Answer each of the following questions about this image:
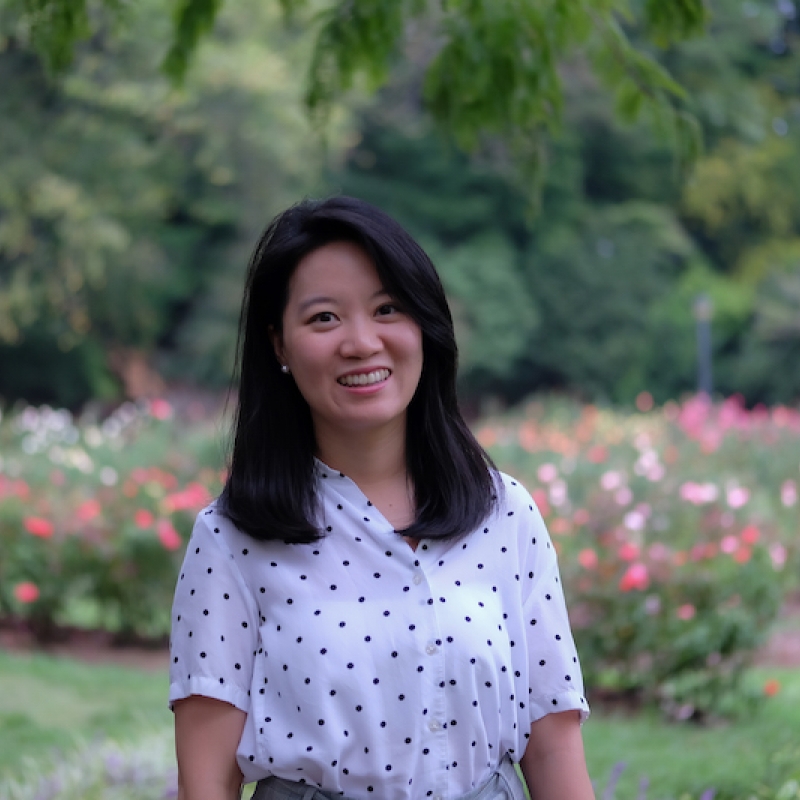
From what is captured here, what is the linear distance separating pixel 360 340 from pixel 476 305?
86.8 feet

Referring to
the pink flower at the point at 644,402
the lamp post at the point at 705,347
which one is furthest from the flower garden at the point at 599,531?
the lamp post at the point at 705,347

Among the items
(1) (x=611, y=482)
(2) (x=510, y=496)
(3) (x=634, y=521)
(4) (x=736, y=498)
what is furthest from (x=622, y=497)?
(2) (x=510, y=496)

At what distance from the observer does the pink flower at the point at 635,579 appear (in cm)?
541

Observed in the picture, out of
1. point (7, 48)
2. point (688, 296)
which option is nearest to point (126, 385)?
point (7, 48)

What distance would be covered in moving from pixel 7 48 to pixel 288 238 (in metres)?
20.2

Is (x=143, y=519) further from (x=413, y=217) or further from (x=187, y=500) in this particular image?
(x=413, y=217)

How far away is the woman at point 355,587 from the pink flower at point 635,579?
146 inches

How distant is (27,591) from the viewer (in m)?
7.39

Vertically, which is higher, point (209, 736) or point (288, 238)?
point (288, 238)

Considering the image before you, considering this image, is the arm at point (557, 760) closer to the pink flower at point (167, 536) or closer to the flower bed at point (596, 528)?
the flower bed at point (596, 528)

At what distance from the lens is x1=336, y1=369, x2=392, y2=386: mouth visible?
66.4 inches

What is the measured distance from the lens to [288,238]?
173cm

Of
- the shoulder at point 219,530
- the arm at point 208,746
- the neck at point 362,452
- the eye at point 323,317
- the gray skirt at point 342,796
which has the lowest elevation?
the gray skirt at point 342,796

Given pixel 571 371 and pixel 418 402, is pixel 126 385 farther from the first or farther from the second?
pixel 418 402
